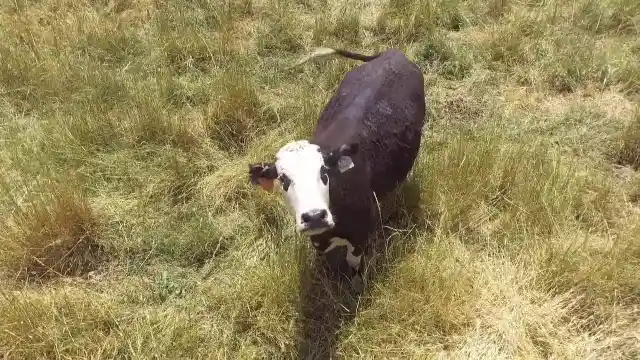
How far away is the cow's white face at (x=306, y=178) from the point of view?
2.27 metres

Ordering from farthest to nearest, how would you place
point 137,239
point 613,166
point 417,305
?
point 613,166, point 137,239, point 417,305

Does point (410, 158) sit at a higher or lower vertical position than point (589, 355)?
higher

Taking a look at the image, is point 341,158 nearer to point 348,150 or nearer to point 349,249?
point 348,150

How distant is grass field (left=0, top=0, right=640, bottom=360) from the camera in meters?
2.79

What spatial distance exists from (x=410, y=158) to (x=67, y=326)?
2305 millimetres

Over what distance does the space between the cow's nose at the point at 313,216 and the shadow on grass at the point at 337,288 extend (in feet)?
2.71

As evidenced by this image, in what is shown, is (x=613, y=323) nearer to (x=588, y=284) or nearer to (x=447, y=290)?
(x=588, y=284)

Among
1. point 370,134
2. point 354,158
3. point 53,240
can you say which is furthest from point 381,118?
point 53,240

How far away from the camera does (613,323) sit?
2689 millimetres

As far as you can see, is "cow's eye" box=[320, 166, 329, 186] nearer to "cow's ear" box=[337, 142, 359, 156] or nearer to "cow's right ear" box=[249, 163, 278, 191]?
"cow's ear" box=[337, 142, 359, 156]

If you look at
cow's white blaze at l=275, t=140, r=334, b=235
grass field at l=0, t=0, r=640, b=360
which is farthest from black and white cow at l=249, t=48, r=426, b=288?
grass field at l=0, t=0, r=640, b=360

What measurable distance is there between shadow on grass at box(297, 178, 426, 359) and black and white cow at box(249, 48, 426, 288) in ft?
0.35

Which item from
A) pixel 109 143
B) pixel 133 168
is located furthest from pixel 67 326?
pixel 109 143

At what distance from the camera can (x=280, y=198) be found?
353 cm
